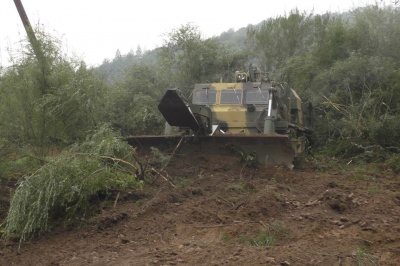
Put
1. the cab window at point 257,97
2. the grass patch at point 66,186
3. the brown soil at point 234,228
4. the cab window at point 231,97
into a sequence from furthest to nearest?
the cab window at point 231,97 → the cab window at point 257,97 → the grass patch at point 66,186 → the brown soil at point 234,228

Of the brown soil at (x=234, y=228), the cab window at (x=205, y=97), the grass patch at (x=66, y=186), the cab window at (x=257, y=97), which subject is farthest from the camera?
the cab window at (x=205, y=97)

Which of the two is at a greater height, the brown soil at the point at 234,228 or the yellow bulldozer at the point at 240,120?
the yellow bulldozer at the point at 240,120

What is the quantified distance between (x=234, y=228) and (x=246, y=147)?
3.96m

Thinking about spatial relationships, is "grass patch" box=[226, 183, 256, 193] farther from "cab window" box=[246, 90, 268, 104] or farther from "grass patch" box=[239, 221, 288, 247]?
"cab window" box=[246, 90, 268, 104]

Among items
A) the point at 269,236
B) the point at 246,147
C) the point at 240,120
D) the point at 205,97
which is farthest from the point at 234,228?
the point at 205,97

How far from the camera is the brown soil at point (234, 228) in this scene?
465 cm

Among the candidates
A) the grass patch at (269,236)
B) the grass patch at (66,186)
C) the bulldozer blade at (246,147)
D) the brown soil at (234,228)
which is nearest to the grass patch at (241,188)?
the brown soil at (234,228)

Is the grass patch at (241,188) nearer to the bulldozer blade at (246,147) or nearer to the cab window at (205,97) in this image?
the bulldozer blade at (246,147)

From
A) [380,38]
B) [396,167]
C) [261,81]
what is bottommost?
[396,167]

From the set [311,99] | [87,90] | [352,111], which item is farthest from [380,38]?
[87,90]

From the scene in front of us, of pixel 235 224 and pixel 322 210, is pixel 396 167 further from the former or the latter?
pixel 235 224

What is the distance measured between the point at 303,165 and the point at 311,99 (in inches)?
241

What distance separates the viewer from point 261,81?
12.0 meters

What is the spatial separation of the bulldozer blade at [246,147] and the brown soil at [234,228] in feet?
3.38
